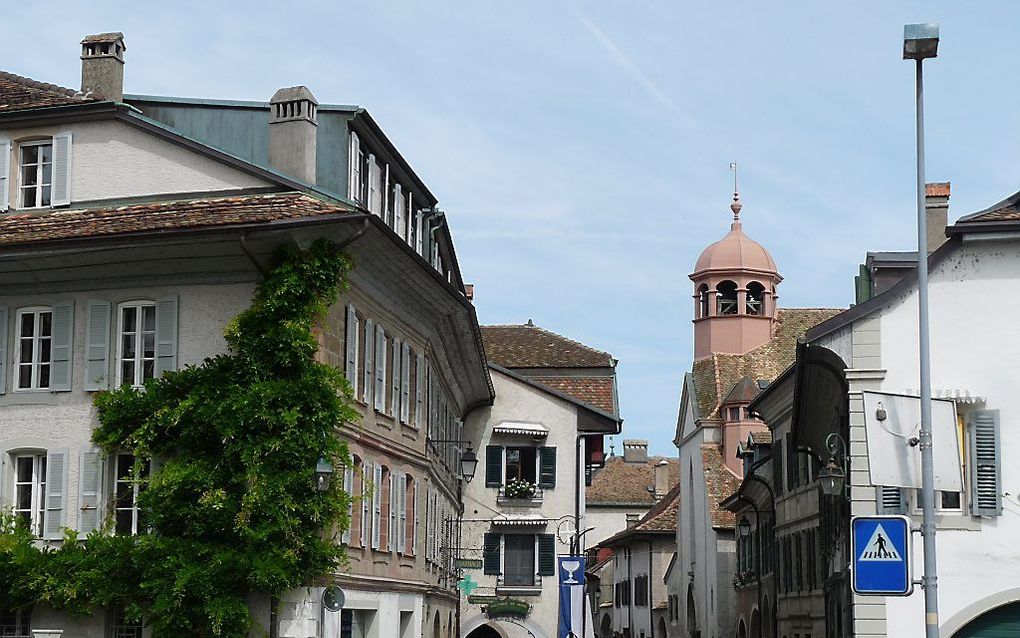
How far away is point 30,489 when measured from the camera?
27062 millimetres

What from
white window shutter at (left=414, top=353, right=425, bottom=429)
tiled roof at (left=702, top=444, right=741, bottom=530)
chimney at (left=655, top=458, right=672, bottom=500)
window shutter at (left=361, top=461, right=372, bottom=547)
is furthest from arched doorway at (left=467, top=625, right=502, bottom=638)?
chimney at (left=655, top=458, right=672, bottom=500)

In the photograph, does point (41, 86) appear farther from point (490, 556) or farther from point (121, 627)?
point (490, 556)

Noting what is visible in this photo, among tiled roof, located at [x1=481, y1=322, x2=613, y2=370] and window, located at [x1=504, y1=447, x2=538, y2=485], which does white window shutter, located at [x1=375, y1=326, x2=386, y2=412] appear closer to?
window, located at [x1=504, y1=447, x2=538, y2=485]

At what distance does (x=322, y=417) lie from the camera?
82.4ft

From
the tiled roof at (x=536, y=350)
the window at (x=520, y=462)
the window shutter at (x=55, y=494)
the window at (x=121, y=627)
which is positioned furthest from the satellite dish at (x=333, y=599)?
the tiled roof at (x=536, y=350)

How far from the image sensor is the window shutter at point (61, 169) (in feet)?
92.1

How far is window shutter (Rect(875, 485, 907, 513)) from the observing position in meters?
27.9

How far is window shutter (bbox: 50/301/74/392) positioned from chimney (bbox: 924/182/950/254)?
17.4 meters

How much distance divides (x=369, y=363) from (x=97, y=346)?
5.12m

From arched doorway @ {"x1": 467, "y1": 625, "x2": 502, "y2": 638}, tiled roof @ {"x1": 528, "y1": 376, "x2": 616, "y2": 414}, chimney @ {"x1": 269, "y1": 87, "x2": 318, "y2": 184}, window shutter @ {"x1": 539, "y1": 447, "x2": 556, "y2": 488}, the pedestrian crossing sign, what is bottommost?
arched doorway @ {"x1": 467, "y1": 625, "x2": 502, "y2": 638}

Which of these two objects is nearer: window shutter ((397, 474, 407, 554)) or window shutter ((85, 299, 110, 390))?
window shutter ((85, 299, 110, 390))

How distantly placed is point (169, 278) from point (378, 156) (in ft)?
22.7

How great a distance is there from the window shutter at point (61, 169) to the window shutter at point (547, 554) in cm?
2770

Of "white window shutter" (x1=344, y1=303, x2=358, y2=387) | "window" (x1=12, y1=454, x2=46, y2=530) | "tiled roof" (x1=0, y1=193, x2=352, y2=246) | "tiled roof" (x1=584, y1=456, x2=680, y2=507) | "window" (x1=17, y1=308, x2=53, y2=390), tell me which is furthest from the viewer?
"tiled roof" (x1=584, y1=456, x2=680, y2=507)
